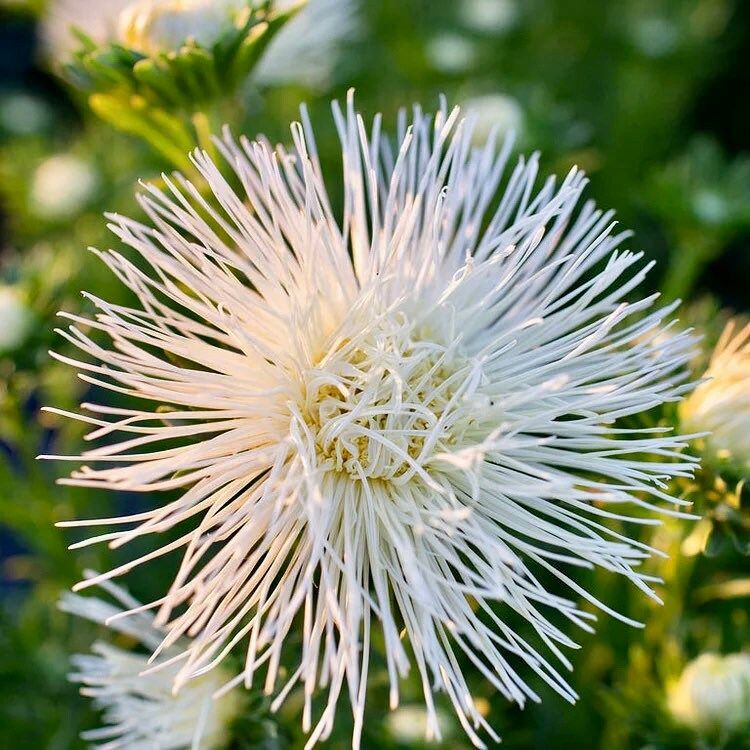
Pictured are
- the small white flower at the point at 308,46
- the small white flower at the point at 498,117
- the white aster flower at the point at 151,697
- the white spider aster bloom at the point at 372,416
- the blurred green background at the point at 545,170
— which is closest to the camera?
the white spider aster bloom at the point at 372,416

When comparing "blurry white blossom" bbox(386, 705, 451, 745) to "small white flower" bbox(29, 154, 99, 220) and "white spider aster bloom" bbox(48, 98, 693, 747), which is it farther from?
"small white flower" bbox(29, 154, 99, 220)

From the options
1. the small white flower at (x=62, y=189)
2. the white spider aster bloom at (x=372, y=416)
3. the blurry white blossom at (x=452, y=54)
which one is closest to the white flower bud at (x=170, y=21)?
the white spider aster bloom at (x=372, y=416)

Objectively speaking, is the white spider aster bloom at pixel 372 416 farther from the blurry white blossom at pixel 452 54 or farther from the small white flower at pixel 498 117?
the blurry white blossom at pixel 452 54

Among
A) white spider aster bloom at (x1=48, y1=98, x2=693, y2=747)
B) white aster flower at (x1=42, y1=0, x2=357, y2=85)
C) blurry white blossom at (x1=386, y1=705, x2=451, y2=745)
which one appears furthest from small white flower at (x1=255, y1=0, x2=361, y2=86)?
blurry white blossom at (x1=386, y1=705, x2=451, y2=745)

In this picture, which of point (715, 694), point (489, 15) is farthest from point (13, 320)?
point (489, 15)

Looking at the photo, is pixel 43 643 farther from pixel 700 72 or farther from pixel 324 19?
pixel 700 72

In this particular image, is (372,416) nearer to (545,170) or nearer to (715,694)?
(715,694)

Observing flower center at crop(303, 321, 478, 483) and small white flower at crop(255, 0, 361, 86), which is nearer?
flower center at crop(303, 321, 478, 483)
